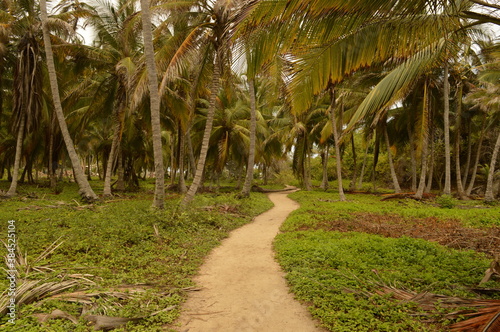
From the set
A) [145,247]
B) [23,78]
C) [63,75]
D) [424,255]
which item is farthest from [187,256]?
[63,75]

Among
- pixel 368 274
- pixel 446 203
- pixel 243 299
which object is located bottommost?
pixel 243 299

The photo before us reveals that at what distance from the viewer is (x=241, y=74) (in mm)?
5156

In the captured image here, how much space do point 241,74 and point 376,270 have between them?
4205 mm

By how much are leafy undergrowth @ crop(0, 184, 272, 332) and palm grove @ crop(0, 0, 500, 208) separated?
5.90 ft

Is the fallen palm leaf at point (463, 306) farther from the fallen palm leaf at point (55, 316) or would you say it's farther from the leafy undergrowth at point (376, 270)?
the fallen palm leaf at point (55, 316)

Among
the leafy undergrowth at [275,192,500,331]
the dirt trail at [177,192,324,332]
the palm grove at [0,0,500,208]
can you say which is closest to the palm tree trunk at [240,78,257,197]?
the palm grove at [0,0,500,208]

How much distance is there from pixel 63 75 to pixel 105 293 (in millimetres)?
13777

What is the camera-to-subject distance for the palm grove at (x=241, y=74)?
3.09 m

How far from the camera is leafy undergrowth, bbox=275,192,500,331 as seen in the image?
3.02 meters

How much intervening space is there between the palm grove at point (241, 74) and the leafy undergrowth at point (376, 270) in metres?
2.48

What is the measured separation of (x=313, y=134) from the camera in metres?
20.8

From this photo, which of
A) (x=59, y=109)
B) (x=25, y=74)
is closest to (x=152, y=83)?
(x=59, y=109)

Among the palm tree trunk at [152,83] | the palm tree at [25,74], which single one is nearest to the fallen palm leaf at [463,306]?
the palm tree trunk at [152,83]

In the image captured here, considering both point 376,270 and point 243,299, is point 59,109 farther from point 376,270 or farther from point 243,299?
point 376,270
